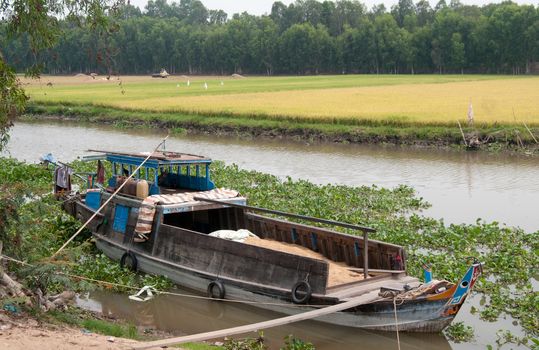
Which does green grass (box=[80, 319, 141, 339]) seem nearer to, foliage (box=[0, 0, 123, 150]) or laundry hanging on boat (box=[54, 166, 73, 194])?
foliage (box=[0, 0, 123, 150])

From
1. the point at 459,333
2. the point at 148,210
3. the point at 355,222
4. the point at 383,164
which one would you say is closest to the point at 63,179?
the point at 148,210

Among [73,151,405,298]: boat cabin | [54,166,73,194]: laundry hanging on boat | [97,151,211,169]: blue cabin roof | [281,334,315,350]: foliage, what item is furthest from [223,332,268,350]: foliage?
[54,166,73,194]: laundry hanging on boat

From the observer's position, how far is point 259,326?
1021 centimetres

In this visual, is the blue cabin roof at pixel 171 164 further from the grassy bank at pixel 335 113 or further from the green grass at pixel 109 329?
the grassy bank at pixel 335 113

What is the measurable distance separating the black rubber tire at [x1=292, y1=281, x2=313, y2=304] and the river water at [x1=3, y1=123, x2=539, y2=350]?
548 millimetres

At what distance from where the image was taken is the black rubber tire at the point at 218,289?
531 inches

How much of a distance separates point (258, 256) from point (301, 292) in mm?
1333

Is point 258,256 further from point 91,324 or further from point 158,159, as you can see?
point 158,159

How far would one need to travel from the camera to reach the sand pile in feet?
41.7

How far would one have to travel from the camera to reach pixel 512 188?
82.7 ft

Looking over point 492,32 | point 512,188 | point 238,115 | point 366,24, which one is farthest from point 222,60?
point 512,188

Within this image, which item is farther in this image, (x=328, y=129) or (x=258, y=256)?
(x=328, y=129)

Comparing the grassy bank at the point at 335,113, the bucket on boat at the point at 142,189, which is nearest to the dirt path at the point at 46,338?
the bucket on boat at the point at 142,189

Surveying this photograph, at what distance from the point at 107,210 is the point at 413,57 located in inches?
3837
